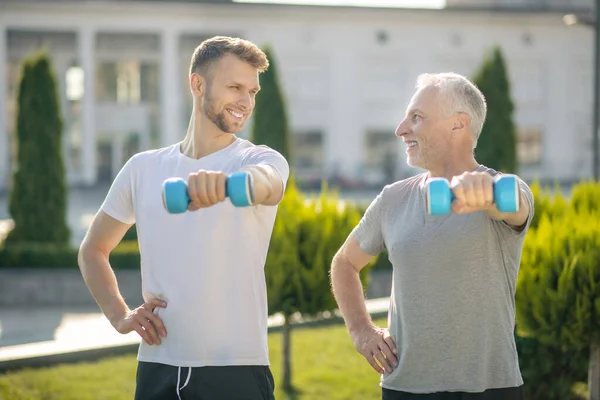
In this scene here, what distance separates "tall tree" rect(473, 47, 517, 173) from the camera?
17250 millimetres

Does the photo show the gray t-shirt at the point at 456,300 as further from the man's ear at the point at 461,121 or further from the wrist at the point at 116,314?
the wrist at the point at 116,314

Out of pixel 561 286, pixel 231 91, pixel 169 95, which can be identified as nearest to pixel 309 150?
pixel 169 95

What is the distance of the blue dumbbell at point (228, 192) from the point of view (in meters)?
2.38

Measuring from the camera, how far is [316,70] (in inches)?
1738

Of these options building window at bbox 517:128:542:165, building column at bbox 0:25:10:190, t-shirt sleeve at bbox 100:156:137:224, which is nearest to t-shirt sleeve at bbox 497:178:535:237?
t-shirt sleeve at bbox 100:156:137:224

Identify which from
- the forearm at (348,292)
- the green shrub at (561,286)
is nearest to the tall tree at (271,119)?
the green shrub at (561,286)

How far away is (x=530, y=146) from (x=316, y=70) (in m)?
11.6

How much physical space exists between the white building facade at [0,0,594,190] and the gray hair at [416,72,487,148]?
131 ft

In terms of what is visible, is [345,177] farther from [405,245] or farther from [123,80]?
[405,245]

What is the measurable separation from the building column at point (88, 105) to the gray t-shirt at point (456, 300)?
4196 centimetres

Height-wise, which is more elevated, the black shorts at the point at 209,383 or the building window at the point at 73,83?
the building window at the point at 73,83

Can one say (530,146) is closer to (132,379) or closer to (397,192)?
(132,379)

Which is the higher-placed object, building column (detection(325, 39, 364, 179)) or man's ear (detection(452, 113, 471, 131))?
building column (detection(325, 39, 364, 179))

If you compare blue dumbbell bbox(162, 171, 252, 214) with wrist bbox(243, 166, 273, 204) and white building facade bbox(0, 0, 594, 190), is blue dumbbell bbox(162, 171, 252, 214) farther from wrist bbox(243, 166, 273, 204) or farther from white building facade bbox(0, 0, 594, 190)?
white building facade bbox(0, 0, 594, 190)
